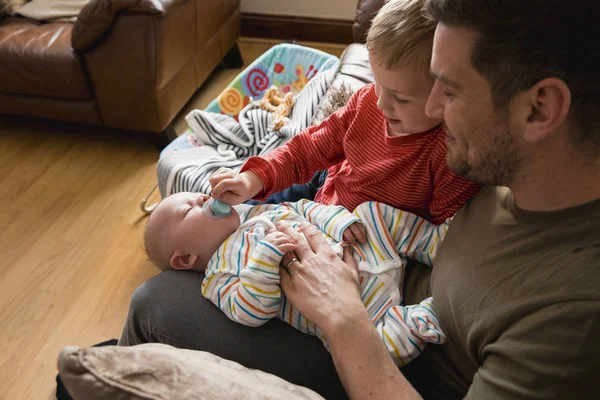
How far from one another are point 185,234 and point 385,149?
554 mm

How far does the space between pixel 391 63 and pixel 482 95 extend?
264mm

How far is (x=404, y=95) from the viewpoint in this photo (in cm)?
107

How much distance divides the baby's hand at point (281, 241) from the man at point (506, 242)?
0.27 ft

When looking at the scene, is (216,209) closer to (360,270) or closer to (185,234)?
(185,234)

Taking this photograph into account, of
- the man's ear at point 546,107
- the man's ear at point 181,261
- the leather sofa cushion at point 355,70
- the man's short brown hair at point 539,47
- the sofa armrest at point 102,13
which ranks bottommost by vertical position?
the man's ear at point 181,261

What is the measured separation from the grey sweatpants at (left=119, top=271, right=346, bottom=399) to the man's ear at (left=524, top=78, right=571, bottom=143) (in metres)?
0.61

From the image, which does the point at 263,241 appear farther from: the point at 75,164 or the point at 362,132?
the point at 75,164

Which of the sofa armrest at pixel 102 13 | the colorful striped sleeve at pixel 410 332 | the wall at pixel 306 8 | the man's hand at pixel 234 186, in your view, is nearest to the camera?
the colorful striped sleeve at pixel 410 332

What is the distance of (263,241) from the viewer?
1.12 m

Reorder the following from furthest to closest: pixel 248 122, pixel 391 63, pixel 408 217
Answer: pixel 248 122 < pixel 408 217 < pixel 391 63

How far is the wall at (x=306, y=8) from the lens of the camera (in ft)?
11.9

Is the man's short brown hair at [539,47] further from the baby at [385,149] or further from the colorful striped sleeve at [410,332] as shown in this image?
the colorful striped sleeve at [410,332]

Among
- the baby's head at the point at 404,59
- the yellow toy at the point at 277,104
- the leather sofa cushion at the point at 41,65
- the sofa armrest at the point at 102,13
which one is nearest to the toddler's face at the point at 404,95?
the baby's head at the point at 404,59

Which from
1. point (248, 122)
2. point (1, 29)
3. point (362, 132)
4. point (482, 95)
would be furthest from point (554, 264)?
point (1, 29)
